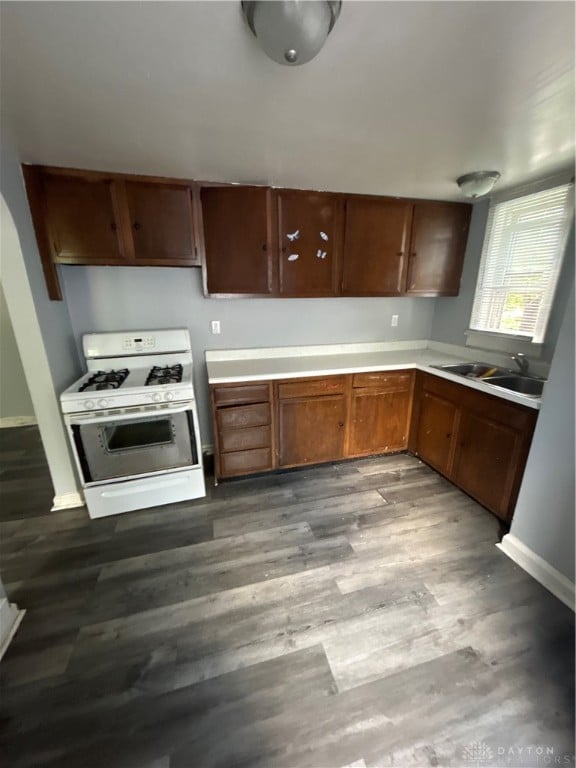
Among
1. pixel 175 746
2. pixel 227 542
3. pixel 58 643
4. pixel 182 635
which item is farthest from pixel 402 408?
pixel 58 643

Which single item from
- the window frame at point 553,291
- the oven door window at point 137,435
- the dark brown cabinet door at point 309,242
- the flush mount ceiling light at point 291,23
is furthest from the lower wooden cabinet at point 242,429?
the window frame at point 553,291

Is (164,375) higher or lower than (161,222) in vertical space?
lower

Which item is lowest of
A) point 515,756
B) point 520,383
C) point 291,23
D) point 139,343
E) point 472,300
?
point 515,756

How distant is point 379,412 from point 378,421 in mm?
84

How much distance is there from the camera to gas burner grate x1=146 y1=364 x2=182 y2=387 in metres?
2.17

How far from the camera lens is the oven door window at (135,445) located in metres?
2.02

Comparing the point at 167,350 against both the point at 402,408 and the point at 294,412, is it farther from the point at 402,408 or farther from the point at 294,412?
the point at 402,408

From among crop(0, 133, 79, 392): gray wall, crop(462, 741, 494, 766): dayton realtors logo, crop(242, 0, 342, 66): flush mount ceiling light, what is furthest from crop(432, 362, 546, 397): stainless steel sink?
crop(0, 133, 79, 392): gray wall

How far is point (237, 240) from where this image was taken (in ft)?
7.47

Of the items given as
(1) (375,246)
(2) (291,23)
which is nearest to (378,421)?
(1) (375,246)

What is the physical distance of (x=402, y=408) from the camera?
2777 mm

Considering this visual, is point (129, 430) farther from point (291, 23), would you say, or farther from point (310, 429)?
point (291, 23)

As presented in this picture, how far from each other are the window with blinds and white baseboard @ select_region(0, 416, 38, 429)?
4846 mm

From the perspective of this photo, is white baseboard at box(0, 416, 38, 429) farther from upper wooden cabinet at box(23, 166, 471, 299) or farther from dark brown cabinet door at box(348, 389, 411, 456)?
dark brown cabinet door at box(348, 389, 411, 456)
